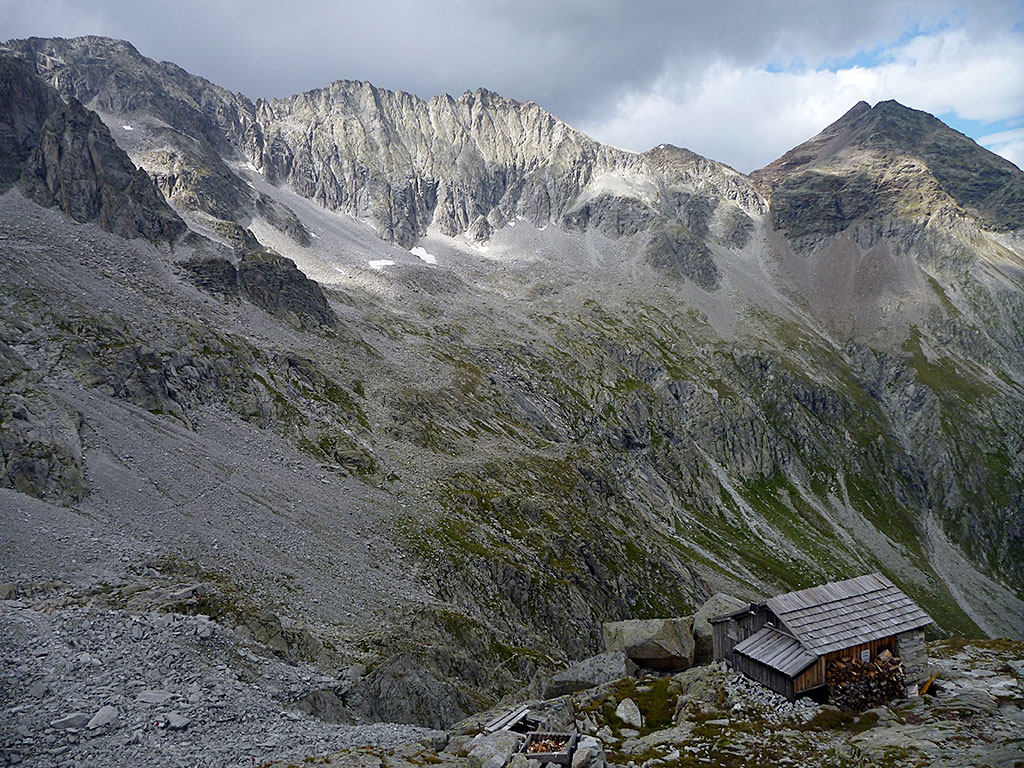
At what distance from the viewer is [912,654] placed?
85.7 feet

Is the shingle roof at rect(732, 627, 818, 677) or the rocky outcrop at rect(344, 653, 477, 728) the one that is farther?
the rocky outcrop at rect(344, 653, 477, 728)

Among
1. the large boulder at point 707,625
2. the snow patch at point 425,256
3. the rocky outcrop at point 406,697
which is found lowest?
the rocky outcrop at point 406,697

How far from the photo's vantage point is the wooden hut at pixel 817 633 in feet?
78.4

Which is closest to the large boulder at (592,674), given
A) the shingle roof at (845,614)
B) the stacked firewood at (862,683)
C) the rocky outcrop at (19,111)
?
the shingle roof at (845,614)

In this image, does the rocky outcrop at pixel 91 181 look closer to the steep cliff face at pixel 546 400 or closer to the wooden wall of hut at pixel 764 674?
the steep cliff face at pixel 546 400

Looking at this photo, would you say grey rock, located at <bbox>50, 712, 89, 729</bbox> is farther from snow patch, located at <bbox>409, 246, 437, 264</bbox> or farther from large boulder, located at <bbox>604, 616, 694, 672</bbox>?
snow patch, located at <bbox>409, 246, 437, 264</bbox>

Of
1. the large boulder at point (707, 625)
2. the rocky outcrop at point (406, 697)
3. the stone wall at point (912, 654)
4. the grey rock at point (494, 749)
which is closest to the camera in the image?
the grey rock at point (494, 749)

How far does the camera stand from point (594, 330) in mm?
155250

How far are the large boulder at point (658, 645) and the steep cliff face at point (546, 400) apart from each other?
38.2 ft

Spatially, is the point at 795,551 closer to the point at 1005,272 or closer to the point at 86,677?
the point at 86,677

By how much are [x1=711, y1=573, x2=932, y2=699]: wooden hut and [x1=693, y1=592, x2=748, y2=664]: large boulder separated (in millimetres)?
1678

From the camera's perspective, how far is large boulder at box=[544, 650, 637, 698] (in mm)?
28234

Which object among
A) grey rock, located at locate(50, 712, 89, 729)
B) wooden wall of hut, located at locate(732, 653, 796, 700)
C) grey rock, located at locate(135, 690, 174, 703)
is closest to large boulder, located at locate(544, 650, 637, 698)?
wooden wall of hut, located at locate(732, 653, 796, 700)

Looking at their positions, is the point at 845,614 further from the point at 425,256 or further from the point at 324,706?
the point at 425,256
